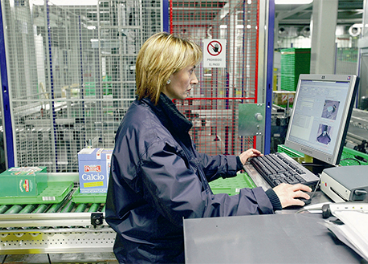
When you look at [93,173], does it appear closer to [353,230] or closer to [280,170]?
[280,170]

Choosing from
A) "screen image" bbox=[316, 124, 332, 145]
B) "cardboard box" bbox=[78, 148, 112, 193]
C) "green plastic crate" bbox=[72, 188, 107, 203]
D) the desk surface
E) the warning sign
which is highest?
the warning sign

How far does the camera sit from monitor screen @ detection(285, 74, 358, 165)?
1598 millimetres

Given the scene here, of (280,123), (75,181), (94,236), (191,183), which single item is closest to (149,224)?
(191,183)

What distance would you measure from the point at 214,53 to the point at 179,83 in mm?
1337

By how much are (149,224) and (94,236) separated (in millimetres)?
1025

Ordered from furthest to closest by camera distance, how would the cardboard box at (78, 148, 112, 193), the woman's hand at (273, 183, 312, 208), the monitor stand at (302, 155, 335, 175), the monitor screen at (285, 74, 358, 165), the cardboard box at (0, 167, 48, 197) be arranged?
the cardboard box at (78, 148, 112, 193)
the cardboard box at (0, 167, 48, 197)
the monitor stand at (302, 155, 335, 175)
the monitor screen at (285, 74, 358, 165)
the woman's hand at (273, 183, 312, 208)

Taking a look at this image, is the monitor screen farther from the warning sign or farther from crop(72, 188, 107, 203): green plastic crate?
crop(72, 188, 107, 203): green plastic crate

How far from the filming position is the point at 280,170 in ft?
5.43

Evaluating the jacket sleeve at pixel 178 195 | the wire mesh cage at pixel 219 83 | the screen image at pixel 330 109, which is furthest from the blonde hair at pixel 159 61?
the wire mesh cage at pixel 219 83

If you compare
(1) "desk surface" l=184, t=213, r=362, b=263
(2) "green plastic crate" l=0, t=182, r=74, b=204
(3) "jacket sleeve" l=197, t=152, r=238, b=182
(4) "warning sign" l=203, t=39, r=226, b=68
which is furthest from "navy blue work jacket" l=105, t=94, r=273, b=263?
(4) "warning sign" l=203, t=39, r=226, b=68

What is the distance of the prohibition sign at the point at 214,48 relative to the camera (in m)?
2.72

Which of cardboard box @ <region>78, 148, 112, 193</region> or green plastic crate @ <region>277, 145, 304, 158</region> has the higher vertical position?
green plastic crate @ <region>277, 145, 304, 158</region>

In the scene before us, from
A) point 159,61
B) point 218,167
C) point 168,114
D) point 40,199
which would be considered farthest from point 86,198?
point 159,61

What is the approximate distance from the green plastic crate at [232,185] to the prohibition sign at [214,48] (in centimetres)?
101
